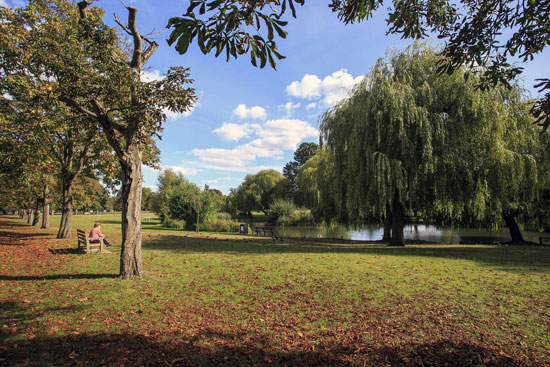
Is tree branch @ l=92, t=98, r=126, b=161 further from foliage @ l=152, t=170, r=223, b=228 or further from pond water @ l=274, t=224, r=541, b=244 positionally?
foliage @ l=152, t=170, r=223, b=228

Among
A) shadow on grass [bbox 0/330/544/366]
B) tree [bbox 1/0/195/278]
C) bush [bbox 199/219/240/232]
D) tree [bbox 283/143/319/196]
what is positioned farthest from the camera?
tree [bbox 283/143/319/196]

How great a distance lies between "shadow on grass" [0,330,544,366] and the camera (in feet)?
11.5

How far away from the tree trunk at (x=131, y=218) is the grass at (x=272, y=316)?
0.41 m

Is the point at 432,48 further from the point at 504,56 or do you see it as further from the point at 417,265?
the point at 504,56

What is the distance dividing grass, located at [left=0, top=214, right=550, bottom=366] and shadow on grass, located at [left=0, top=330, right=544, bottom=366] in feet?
0.05

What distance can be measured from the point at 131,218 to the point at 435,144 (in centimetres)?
1376

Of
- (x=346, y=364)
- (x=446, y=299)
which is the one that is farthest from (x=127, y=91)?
(x=446, y=299)

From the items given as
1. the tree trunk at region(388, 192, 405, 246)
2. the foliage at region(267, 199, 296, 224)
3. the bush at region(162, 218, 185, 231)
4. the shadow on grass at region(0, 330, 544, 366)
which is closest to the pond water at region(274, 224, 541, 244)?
the tree trunk at region(388, 192, 405, 246)

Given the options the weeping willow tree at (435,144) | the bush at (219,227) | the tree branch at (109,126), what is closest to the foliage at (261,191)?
the bush at (219,227)

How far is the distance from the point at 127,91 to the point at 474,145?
49.6 feet

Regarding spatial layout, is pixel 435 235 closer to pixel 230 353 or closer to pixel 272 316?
pixel 272 316

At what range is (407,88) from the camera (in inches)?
567

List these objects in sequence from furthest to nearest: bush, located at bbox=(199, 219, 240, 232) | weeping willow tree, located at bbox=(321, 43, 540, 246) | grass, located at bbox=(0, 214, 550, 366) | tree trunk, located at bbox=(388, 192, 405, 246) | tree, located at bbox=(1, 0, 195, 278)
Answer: bush, located at bbox=(199, 219, 240, 232) → tree trunk, located at bbox=(388, 192, 405, 246) → weeping willow tree, located at bbox=(321, 43, 540, 246) → tree, located at bbox=(1, 0, 195, 278) → grass, located at bbox=(0, 214, 550, 366)

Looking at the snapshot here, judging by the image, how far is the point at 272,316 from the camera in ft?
16.1
